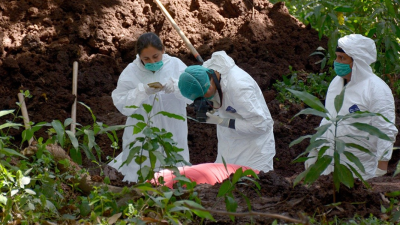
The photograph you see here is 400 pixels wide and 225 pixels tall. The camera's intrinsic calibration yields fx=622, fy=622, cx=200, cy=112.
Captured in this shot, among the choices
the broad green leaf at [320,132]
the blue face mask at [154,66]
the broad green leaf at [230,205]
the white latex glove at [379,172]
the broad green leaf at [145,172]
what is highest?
the broad green leaf at [320,132]

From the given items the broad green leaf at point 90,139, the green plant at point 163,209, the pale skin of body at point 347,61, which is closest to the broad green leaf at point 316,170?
the green plant at point 163,209

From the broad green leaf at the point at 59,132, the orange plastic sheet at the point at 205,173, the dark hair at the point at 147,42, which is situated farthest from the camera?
the dark hair at the point at 147,42

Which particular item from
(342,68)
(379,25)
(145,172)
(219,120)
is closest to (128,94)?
(219,120)

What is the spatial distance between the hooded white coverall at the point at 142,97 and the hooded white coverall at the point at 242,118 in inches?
26.4

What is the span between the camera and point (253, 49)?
902 cm

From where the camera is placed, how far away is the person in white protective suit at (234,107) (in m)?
4.89

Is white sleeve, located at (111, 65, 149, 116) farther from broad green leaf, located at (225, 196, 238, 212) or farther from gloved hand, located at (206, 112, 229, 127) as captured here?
broad green leaf, located at (225, 196, 238, 212)

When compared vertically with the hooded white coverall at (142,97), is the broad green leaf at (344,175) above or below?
above

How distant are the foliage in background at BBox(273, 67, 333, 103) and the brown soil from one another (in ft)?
Result: 0.41

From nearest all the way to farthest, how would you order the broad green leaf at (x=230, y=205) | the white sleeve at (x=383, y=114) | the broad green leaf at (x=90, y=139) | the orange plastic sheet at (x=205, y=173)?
1. the broad green leaf at (x=230, y=205)
2. the broad green leaf at (x=90, y=139)
3. the orange plastic sheet at (x=205, y=173)
4. the white sleeve at (x=383, y=114)

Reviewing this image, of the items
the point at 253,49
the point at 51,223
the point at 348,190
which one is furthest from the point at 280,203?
the point at 253,49

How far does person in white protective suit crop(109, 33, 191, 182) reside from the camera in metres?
5.57

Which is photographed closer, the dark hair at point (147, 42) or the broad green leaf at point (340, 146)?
the broad green leaf at point (340, 146)

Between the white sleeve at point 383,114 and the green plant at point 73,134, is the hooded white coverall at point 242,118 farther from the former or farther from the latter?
the green plant at point 73,134
